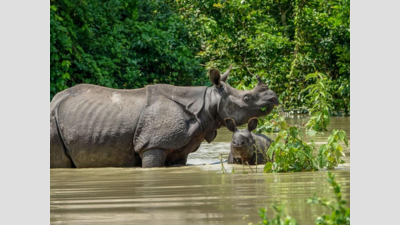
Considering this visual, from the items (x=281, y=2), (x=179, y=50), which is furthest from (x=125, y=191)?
(x=281, y=2)

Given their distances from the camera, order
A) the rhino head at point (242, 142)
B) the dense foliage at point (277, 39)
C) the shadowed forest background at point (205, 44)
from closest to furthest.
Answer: the rhino head at point (242, 142) → the shadowed forest background at point (205, 44) → the dense foliage at point (277, 39)

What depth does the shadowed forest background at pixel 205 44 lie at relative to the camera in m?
15.3

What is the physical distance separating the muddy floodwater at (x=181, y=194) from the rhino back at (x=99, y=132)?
1.40 ft

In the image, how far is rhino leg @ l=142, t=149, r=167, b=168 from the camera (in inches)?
356

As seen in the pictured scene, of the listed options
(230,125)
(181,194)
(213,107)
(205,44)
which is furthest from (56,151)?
(205,44)

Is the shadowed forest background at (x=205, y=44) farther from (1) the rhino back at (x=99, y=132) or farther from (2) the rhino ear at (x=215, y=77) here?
(2) the rhino ear at (x=215, y=77)

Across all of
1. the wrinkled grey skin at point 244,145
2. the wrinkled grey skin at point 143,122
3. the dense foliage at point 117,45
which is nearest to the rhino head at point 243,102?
the wrinkled grey skin at point 143,122

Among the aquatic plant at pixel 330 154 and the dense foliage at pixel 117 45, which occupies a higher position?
the dense foliage at pixel 117 45

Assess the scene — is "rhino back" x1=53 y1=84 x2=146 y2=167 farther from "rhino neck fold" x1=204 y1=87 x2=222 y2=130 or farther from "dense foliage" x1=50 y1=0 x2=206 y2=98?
"dense foliage" x1=50 y1=0 x2=206 y2=98

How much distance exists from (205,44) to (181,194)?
1787 cm

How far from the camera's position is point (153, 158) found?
906 centimetres

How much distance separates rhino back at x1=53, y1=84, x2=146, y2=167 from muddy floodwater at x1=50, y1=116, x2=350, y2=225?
1.40 ft

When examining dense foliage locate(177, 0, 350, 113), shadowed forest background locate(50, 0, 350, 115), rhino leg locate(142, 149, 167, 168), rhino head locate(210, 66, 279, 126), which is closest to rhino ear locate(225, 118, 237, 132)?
rhino head locate(210, 66, 279, 126)

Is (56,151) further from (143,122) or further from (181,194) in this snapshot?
(181,194)
